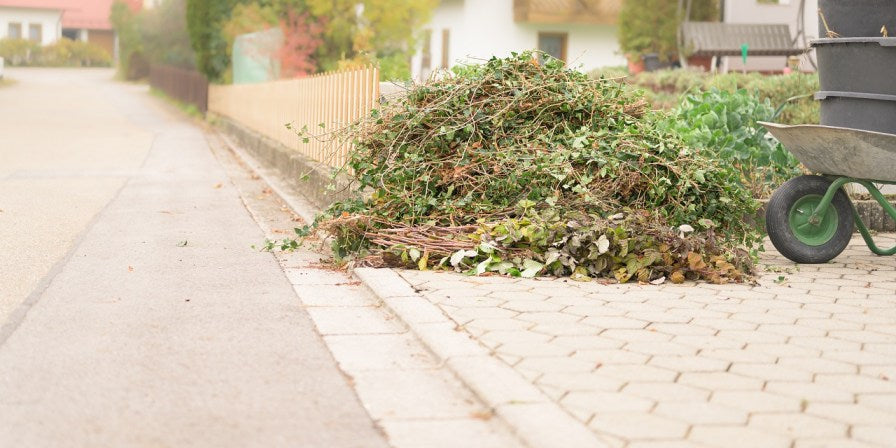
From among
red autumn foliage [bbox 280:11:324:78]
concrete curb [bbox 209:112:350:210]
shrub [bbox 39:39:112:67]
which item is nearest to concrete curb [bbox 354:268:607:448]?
concrete curb [bbox 209:112:350:210]

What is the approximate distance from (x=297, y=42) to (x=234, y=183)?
12.6m

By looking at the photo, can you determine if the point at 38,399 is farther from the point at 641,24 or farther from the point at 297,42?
the point at 641,24

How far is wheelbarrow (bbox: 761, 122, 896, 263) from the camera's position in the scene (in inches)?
273

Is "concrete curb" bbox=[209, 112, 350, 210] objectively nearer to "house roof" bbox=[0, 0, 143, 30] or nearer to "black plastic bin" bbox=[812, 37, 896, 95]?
"black plastic bin" bbox=[812, 37, 896, 95]

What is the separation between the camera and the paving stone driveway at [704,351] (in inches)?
148

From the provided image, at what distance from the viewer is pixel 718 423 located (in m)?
3.76

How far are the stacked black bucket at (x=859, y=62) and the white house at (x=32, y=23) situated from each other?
81.4 meters

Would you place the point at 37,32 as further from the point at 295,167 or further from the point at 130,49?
the point at 295,167

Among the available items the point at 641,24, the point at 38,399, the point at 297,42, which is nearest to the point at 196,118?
the point at 297,42

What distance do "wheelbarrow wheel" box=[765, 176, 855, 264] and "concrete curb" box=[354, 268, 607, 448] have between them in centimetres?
271

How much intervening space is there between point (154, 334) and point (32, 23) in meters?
84.4

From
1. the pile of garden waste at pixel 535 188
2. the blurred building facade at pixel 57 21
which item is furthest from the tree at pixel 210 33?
the blurred building facade at pixel 57 21

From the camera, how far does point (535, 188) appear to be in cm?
710

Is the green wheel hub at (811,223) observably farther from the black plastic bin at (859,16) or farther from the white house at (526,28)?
the white house at (526,28)
